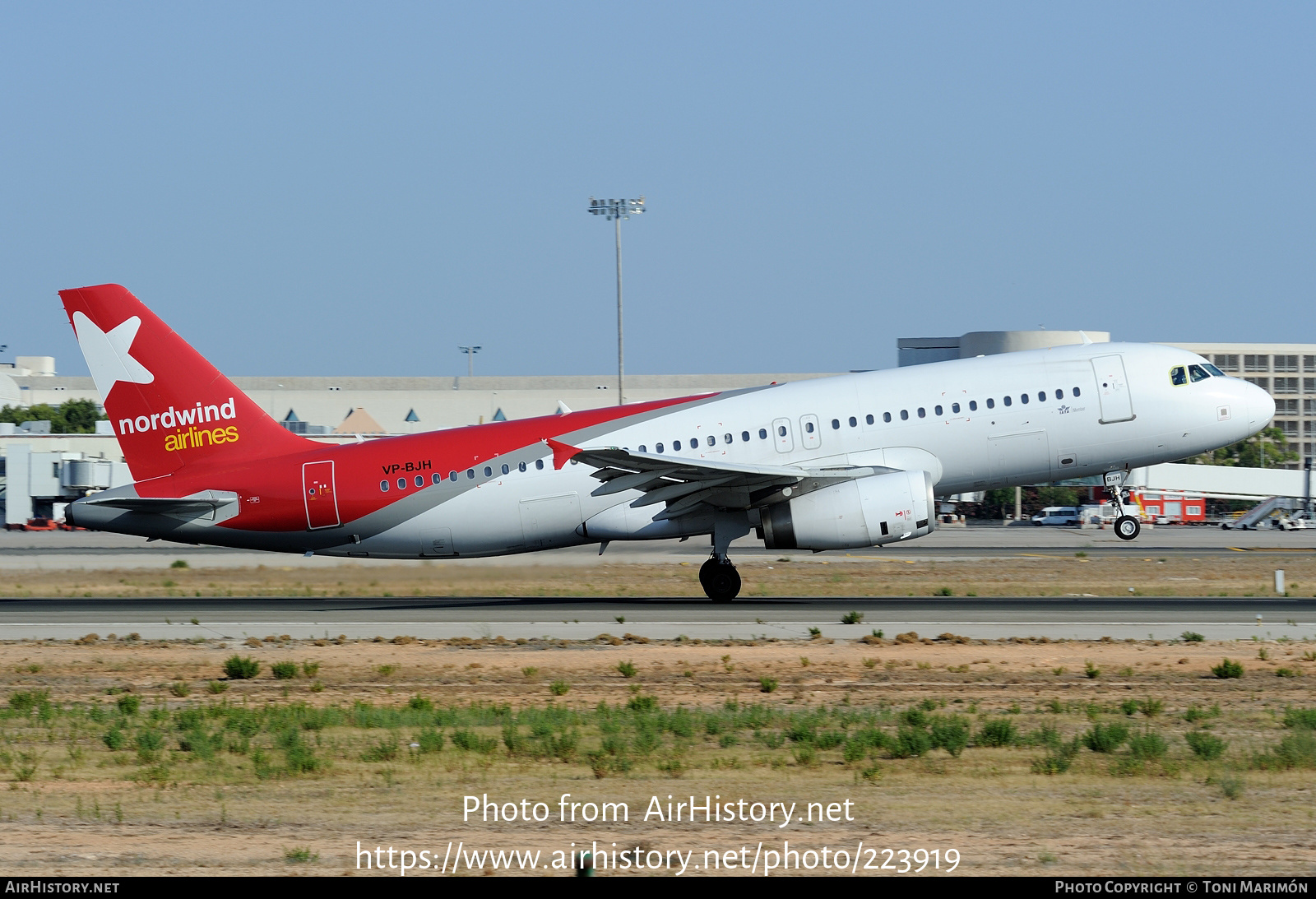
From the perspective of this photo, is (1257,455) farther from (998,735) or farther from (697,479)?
(998,735)

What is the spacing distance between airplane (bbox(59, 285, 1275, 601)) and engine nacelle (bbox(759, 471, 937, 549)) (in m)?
0.08

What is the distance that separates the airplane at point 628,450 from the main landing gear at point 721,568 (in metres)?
0.05

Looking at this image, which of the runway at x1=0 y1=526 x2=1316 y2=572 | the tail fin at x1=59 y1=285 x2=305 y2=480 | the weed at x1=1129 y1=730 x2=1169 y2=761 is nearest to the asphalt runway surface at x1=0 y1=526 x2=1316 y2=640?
the runway at x1=0 y1=526 x2=1316 y2=572

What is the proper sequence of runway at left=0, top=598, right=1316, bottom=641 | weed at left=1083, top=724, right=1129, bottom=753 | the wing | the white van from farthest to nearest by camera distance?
the white van → the wing → runway at left=0, top=598, right=1316, bottom=641 → weed at left=1083, top=724, right=1129, bottom=753

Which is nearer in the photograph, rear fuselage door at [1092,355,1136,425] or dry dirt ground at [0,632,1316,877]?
dry dirt ground at [0,632,1316,877]

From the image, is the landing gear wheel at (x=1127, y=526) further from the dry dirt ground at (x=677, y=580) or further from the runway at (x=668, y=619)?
the dry dirt ground at (x=677, y=580)

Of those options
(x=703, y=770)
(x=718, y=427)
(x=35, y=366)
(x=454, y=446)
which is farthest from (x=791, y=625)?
(x=35, y=366)

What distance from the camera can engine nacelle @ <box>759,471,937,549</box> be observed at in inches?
1020

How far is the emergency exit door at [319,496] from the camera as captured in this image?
28062 mm

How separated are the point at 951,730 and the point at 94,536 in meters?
68.2

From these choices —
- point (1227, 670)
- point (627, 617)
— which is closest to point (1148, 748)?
point (1227, 670)

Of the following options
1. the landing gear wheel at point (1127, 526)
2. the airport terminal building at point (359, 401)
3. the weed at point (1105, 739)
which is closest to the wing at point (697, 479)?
the landing gear wheel at point (1127, 526)

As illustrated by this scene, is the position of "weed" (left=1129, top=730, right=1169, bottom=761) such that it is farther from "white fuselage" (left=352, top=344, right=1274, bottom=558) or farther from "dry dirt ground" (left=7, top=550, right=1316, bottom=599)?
"dry dirt ground" (left=7, top=550, right=1316, bottom=599)

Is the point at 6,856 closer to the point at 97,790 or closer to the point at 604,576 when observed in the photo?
the point at 97,790
